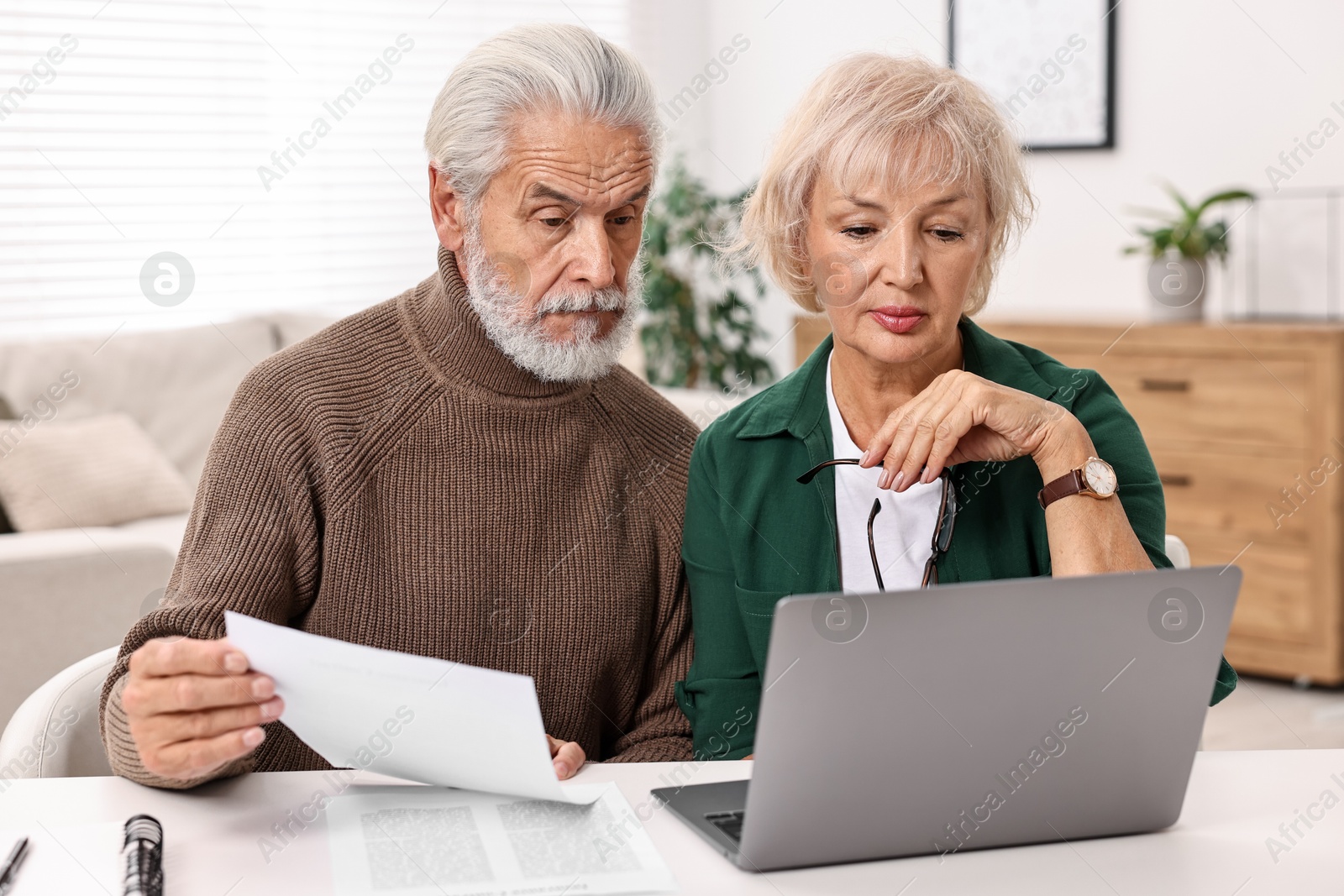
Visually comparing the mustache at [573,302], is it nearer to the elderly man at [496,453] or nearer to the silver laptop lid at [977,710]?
the elderly man at [496,453]

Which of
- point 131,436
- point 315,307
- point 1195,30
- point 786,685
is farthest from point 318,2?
point 786,685

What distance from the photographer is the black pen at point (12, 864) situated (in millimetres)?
872

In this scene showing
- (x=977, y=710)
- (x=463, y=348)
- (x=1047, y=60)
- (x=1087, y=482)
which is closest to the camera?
(x=977, y=710)

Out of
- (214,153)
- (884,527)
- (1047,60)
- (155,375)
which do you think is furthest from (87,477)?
(1047,60)

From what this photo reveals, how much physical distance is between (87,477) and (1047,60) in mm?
3239

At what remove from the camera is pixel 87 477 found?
321 centimetres

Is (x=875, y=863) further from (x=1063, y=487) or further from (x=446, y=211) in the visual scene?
(x=446, y=211)

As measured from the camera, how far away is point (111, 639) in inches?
105

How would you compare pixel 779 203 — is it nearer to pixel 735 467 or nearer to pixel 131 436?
pixel 735 467

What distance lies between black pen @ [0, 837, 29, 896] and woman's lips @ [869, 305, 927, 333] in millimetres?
930

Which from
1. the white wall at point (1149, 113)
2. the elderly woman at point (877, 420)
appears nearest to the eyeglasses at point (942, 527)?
the elderly woman at point (877, 420)

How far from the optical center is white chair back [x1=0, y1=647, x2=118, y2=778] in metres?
1.17

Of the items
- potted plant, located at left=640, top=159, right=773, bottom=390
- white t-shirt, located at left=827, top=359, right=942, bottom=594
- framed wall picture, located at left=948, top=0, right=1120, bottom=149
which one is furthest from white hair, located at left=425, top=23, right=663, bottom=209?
potted plant, located at left=640, top=159, right=773, bottom=390

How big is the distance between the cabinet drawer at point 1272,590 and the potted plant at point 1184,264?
0.67 meters
